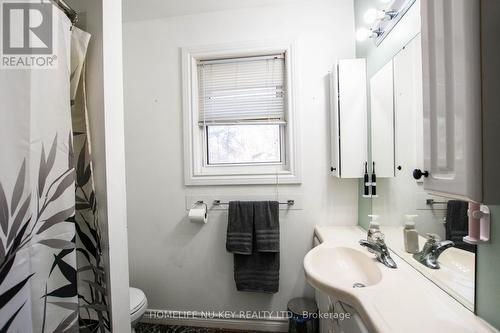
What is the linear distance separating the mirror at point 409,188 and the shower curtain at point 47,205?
4.41 feet

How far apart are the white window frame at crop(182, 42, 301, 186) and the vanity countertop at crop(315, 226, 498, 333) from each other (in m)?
0.90

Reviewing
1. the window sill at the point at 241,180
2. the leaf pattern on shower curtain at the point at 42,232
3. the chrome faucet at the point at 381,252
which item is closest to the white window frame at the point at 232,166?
the window sill at the point at 241,180

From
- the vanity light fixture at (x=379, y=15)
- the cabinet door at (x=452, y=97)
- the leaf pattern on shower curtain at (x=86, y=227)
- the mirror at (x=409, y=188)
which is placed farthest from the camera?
the vanity light fixture at (x=379, y=15)

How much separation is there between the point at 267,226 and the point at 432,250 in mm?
953

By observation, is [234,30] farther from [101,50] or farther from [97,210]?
[97,210]

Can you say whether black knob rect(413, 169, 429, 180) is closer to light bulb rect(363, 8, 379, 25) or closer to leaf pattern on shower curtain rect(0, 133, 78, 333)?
light bulb rect(363, 8, 379, 25)

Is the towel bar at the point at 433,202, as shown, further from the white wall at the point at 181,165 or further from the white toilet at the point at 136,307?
the white toilet at the point at 136,307

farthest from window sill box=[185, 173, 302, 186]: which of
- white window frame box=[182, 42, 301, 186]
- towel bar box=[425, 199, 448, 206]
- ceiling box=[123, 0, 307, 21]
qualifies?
ceiling box=[123, 0, 307, 21]

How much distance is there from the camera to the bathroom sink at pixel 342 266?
943 mm

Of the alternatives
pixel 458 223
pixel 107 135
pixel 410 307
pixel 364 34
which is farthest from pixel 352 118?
pixel 107 135

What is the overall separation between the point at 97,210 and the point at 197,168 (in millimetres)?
879

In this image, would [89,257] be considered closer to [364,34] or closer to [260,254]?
[260,254]

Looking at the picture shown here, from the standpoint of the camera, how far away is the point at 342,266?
3.70 feet

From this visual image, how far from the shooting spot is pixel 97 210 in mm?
902
